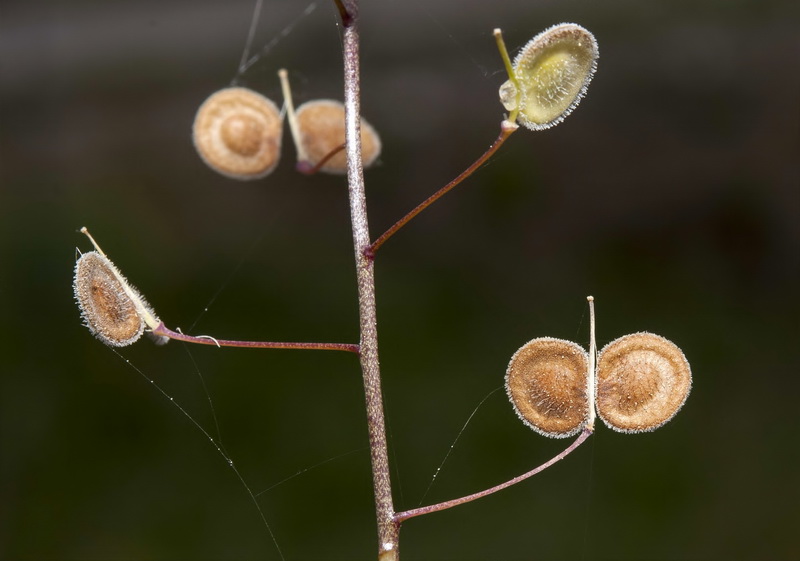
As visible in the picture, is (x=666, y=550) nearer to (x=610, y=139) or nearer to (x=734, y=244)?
(x=734, y=244)

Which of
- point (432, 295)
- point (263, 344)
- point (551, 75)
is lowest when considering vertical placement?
point (432, 295)

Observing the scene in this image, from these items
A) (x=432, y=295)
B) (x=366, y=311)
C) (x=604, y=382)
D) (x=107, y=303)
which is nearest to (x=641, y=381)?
(x=604, y=382)

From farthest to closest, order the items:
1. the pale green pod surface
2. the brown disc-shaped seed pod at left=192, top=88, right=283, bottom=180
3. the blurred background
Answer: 1. the blurred background
2. the brown disc-shaped seed pod at left=192, top=88, right=283, bottom=180
3. the pale green pod surface

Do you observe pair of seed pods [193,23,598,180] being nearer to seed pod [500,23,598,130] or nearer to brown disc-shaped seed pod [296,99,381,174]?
brown disc-shaped seed pod [296,99,381,174]

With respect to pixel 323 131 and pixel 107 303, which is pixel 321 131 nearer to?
pixel 323 131

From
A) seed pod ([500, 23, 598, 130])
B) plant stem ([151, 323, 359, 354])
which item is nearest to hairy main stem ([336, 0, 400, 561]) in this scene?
plant stem ([151, 323, 359, 354])

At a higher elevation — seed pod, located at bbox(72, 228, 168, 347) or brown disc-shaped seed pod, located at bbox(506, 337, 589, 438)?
seed pod, located at bbox(72, 228, 168, 347)
